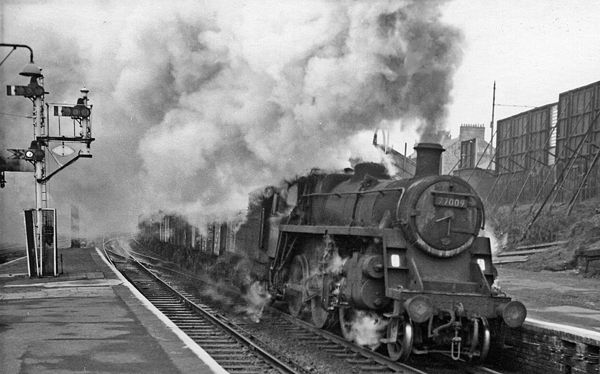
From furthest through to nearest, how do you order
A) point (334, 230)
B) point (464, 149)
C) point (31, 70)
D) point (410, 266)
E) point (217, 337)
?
point (464, 149) → point (31, 70) → point (217, 337) → point (334, 230) → point (410, 266)

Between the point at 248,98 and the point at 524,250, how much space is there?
13945 mm

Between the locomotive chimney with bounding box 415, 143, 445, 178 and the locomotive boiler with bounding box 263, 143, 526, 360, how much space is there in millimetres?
14

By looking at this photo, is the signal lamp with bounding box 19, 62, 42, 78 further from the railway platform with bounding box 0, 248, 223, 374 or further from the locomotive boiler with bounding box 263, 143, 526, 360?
the locomotive boiler with bounding box 263, 143, 526, 360

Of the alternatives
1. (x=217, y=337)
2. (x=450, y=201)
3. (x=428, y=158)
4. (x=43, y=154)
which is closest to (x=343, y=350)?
(x=217, y=337)

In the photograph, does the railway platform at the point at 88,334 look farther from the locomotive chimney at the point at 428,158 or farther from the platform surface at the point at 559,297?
the platform surface at the point at 559,297

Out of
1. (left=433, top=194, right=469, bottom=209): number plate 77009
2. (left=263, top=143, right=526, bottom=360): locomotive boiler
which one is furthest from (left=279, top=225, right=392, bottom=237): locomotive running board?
(left=433, top=194, right=469, bottom=209): number plate 77009

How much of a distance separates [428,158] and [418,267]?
158 centimetres

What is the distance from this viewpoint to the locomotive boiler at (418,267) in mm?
8516

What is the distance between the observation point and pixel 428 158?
373 inches

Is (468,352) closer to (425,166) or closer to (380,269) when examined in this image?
(380,269)

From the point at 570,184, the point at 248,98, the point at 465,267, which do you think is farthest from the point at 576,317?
the point at 570,184

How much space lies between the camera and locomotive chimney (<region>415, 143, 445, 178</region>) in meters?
9.42

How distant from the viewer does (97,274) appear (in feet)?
55.9

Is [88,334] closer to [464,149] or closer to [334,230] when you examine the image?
[334,230]
